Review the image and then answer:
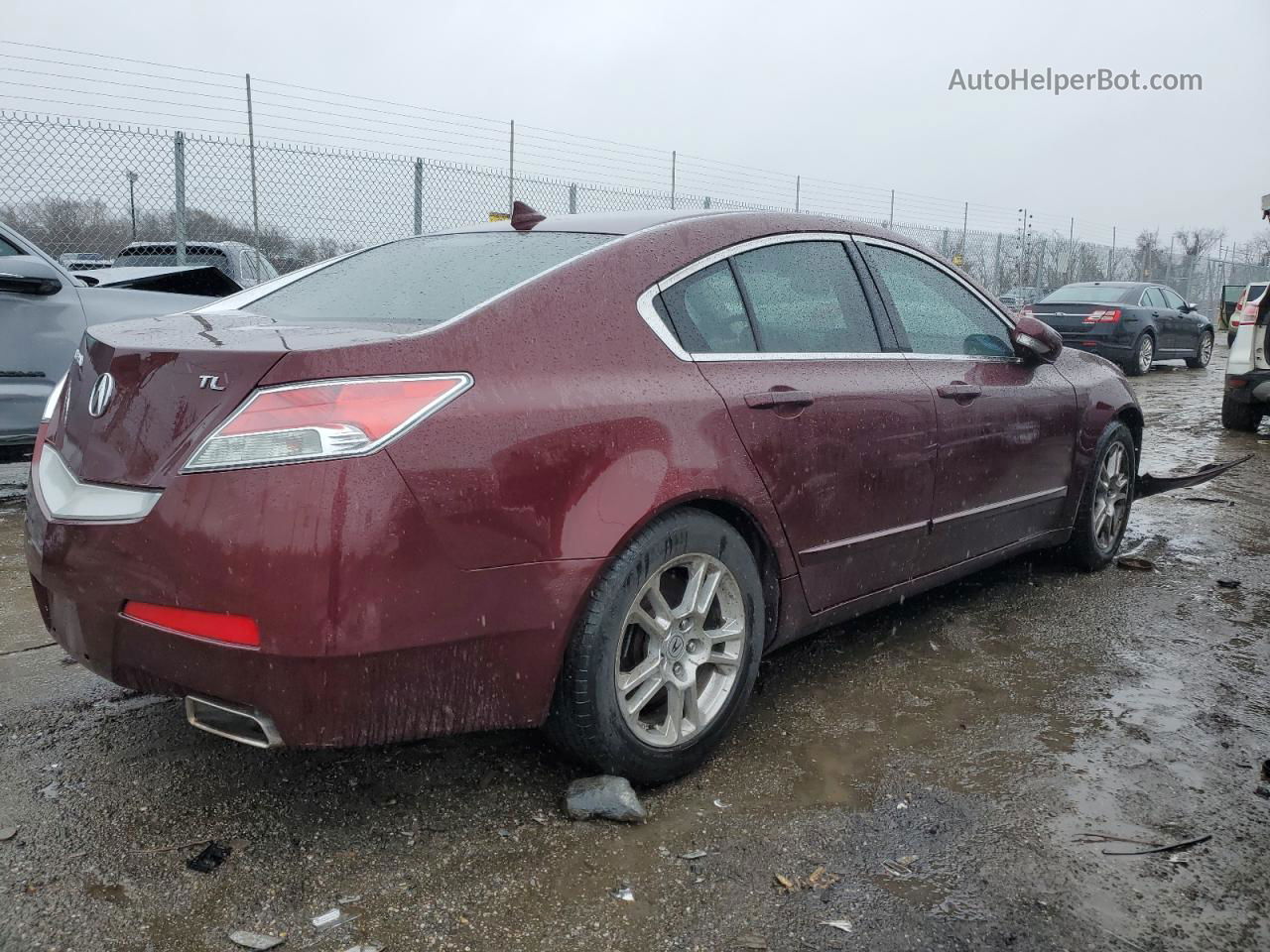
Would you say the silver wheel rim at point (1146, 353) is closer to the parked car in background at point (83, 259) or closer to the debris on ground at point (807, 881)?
the parked car in background at point (83, 259)

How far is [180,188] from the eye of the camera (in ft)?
29.9

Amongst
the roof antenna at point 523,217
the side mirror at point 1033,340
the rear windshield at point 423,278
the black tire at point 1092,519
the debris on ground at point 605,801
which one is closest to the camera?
the debris on ground at point 605,801

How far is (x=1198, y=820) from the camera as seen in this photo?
2.52 meters

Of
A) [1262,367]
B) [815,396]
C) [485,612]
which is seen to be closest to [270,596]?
[485,612]

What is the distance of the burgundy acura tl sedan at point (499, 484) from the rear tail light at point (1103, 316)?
1309 cm

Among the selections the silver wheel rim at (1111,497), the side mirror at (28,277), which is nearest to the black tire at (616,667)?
the silver wheel rim at (1111,497)

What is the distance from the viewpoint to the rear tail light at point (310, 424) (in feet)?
6.62

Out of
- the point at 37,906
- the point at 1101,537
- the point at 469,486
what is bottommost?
the point at 37,906

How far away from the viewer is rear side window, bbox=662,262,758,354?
2.71 metres

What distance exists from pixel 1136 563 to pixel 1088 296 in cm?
1196

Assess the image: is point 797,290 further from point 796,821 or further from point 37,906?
point 37,906

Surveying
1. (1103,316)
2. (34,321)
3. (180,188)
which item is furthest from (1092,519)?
(1103,316)

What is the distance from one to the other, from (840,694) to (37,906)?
2189mm

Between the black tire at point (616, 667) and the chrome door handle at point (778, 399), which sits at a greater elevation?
the chrome door handle at point (778, 399)
